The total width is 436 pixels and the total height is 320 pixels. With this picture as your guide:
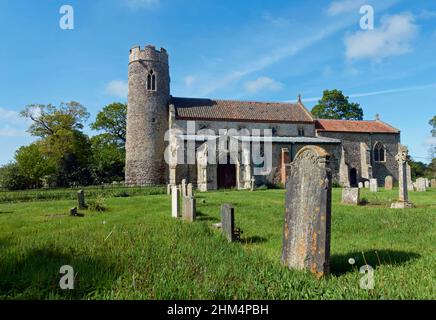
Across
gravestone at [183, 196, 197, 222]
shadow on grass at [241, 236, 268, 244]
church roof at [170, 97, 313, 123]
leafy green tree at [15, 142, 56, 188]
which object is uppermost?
church roof at [170, 97, 313, 123]

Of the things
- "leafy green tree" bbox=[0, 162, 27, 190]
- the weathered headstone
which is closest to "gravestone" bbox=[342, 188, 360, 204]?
the weathered headstone

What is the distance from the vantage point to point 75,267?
4289mm

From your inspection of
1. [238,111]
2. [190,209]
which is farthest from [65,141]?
[190,209]

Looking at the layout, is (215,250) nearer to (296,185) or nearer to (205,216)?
(296,185)

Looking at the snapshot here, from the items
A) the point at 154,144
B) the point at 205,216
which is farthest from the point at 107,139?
the point at 205,216

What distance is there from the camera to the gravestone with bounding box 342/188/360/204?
13.5 metres

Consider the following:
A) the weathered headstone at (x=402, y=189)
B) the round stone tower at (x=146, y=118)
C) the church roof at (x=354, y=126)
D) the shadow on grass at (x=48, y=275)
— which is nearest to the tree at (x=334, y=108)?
the church roof at (x=354, y=126)

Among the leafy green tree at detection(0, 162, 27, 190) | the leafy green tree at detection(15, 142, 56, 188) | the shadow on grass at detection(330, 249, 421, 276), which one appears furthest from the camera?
the leafy green tree at detection(15, 142, 56, 188)

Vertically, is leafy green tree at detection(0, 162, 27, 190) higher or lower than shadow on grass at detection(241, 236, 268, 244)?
higher

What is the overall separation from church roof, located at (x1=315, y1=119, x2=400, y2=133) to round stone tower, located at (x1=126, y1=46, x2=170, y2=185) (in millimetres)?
17127

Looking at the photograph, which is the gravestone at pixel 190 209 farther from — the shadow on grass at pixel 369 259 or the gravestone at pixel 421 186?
the gravestone at pixel 421 186

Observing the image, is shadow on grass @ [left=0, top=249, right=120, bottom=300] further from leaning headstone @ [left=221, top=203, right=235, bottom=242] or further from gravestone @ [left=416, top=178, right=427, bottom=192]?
gravestone @ [left=416, top=178, right=427, bottom=192]

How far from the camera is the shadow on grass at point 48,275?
358 cm

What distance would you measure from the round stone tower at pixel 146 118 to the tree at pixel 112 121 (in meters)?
13.4
